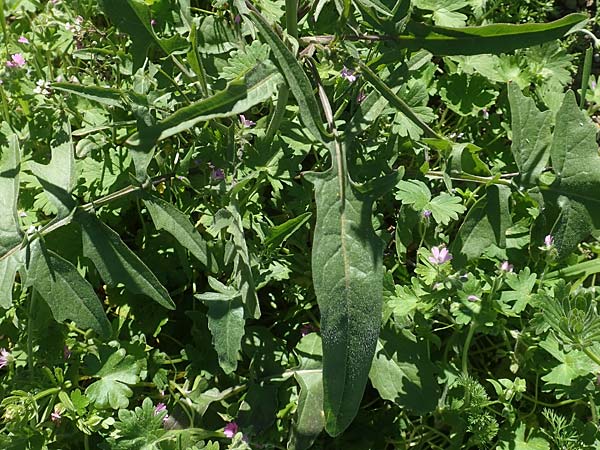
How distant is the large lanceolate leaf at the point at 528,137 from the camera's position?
195 cm

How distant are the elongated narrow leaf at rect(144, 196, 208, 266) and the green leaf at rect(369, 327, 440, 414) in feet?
1.93

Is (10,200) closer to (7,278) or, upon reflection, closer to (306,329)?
(7,278)

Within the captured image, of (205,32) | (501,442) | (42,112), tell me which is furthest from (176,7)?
(501,442)

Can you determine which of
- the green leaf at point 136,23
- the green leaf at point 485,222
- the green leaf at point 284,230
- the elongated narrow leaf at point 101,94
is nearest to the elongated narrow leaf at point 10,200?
the elongated narrow leaf at point 101,94

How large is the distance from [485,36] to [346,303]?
2.44 ft

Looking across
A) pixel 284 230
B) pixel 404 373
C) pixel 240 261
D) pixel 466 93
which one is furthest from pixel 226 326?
pixel 466 93

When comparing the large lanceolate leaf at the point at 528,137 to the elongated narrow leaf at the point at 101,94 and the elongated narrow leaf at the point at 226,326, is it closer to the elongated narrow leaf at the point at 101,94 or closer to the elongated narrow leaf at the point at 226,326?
the elongated narrow leaf at the point at 226,326

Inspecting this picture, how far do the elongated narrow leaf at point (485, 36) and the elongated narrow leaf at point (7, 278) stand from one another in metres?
1.17

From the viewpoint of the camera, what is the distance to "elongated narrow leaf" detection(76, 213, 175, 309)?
183cm

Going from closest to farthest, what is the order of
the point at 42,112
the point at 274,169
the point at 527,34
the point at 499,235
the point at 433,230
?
the point at 527,34
the point at 499,235
the point at 274,169
the point at 433,230
the point at 42,112

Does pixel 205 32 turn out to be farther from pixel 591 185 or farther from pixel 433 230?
pixel 591 185

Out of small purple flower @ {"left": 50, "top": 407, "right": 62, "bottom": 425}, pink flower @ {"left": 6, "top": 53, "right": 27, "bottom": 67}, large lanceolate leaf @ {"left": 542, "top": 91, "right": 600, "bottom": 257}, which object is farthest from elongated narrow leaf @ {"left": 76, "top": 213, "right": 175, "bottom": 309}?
large lanceolate leaf @ {"left": 542, "top": 91, "right": 600, "bottom": 257}

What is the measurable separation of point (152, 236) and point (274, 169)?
54cm

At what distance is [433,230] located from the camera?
7.39ft
